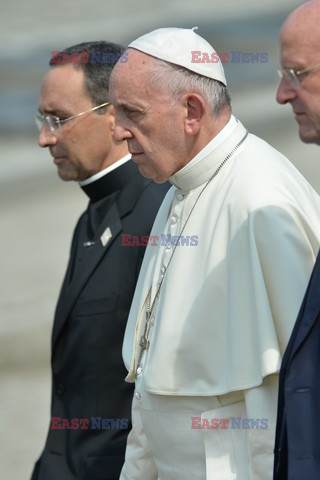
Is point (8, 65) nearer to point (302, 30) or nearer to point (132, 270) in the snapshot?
point (132, 270)

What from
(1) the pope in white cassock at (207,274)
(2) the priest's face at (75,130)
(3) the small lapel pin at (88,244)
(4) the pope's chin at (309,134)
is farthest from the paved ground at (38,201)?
(4) the pope's chin at (309,134)

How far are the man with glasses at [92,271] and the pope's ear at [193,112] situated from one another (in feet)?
2.37

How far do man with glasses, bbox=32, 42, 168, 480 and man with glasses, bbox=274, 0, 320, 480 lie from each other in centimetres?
118

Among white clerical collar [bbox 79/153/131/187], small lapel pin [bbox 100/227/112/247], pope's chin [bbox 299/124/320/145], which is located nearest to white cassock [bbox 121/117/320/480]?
pope's chin [bbox 299/124/320/145]

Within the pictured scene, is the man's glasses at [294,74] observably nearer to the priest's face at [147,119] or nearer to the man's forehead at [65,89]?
the priest's face at [147,119]

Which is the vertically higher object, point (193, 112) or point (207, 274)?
point (193, 112)

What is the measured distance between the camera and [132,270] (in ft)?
12.4

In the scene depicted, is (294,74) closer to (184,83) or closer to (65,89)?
(184,83)

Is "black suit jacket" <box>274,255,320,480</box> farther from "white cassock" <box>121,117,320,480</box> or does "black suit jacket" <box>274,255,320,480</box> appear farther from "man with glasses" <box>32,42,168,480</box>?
"man with glasses" <box>32,42,168,480</box>

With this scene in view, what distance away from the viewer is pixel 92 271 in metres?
3.83

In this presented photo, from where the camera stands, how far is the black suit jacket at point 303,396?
2543 mm

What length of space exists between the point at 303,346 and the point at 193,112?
33.8 inches

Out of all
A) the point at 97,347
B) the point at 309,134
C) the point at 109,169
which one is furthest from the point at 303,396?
the point at 109,169

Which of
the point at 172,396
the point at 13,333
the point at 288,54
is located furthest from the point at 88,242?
the point at 13,333
